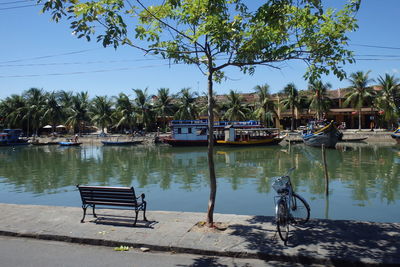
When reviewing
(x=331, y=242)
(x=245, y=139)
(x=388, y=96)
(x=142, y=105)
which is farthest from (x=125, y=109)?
(x=331, y=242)

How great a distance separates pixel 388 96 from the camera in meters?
44.2

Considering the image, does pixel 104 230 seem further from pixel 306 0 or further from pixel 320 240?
pixel 306 0

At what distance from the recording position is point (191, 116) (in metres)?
51.9

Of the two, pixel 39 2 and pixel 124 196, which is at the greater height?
pixel 39 2

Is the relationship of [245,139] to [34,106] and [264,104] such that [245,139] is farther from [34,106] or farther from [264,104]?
[34,106]

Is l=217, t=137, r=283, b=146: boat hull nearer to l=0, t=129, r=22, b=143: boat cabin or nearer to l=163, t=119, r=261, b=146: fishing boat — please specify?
l=163, t=119, r=261, b=146: fishing boat

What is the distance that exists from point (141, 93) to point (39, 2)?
157 ft

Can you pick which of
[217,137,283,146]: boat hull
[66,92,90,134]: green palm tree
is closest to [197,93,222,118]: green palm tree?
[217,137,283,146]: boat hull

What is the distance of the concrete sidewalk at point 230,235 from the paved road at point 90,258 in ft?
0.54

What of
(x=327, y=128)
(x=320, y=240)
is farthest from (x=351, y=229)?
(x=327, y=128)

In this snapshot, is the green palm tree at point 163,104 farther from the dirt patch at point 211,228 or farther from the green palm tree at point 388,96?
the dirt patch at point 211,228

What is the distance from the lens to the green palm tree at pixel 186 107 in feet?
169

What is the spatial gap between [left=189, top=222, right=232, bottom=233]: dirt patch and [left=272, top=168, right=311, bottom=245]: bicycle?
105 centimetres

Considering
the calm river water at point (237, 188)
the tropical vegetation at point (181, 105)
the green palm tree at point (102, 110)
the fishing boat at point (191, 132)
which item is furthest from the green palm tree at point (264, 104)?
the calm river water at point (237, 188)
